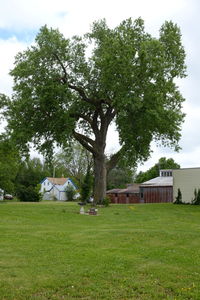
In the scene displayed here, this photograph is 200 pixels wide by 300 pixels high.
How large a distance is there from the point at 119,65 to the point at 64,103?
611 cm

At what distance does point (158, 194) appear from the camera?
57.4 m

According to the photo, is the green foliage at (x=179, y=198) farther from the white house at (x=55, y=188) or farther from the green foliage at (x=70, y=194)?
the white house at (x=55, y=188)

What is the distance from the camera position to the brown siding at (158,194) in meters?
56.3

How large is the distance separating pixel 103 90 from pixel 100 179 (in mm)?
8304

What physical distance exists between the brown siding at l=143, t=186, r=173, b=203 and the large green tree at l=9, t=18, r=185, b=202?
73.1ft

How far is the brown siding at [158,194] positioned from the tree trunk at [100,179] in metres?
23.2

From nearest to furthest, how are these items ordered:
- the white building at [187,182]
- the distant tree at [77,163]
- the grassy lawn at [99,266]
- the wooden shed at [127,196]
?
1. the grassy lawn at [99,266]
2. the white building at [187,182]
3. the wooden shed at [127,196]
4. the distant tree at [77,163]

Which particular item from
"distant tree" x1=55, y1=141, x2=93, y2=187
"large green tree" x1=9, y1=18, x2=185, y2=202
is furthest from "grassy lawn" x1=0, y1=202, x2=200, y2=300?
"distant tree" x1=55, y1=141, x2=93, y2=187

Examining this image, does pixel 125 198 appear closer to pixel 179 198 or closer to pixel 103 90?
pixel 179 198

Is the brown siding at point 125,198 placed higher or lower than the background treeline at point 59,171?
lower

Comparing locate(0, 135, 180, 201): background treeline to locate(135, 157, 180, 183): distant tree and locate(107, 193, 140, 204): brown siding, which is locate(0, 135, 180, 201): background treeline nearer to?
locate(135, 157, 180, 183): distant tree

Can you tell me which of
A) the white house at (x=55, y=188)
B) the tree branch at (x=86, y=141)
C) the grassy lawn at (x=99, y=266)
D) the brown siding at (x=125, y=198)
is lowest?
the grassy lawn at (x=99, y=266)

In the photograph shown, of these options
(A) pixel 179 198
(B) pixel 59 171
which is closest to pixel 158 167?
(B) pixel 59 171

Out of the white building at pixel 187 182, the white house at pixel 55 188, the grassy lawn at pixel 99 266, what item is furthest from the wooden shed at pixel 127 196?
the grassy lawn at pixel 99 266
